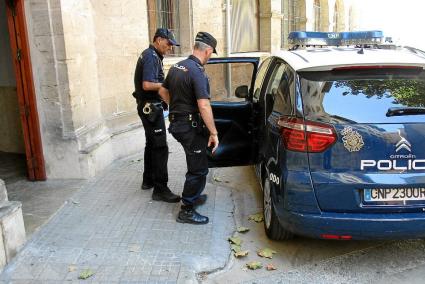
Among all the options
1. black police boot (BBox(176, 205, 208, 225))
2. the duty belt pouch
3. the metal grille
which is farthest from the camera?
the metal grille

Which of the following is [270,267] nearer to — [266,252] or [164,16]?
[266,252]

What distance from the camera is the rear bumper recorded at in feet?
11.0

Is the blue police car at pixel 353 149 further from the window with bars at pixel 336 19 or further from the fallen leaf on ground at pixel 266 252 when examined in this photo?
the window with bars at pixel 336 19

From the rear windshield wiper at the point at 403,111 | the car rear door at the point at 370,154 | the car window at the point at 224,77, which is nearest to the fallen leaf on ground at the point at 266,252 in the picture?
the car rear door at the point at 370,154

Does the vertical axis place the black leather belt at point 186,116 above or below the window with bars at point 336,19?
below

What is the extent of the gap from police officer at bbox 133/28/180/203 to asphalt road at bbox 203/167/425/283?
1069mm

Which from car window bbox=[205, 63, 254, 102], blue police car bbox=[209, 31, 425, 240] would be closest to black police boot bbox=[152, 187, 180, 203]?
blue police car bbox=[209, 31, 425, 240]

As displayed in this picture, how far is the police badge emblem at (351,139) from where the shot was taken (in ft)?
10.9

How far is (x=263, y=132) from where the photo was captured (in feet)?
14.7

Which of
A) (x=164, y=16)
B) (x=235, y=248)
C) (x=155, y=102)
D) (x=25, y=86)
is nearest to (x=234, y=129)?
(x=155, y=102)

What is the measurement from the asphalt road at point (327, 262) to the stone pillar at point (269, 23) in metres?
10.8

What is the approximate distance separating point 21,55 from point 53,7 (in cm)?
65

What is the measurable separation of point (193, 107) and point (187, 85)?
0.21m

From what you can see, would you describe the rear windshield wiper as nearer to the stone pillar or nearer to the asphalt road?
the asphalt road
